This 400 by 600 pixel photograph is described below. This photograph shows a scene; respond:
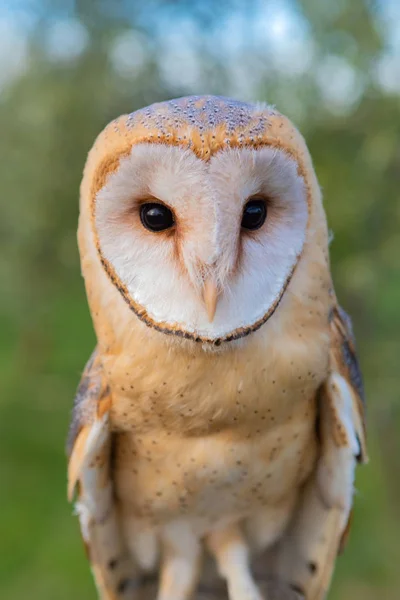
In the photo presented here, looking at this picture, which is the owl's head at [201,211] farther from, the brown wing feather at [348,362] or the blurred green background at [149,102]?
the blurred green background at [149,102]

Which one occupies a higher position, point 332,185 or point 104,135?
point 104,135

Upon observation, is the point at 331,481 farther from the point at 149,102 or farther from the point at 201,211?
the point at 149,102

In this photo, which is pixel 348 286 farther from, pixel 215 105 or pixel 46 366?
pixel 46 366

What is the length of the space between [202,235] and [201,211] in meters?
0.03

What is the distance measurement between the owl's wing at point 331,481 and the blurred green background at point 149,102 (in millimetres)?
328

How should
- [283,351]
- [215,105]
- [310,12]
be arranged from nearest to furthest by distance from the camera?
[215,105], [283,351], [310,12]

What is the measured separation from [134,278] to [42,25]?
187 centimetres

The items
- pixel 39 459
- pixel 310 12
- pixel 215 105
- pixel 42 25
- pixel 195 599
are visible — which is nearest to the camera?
pixel 215 105

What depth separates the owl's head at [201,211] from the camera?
715mm

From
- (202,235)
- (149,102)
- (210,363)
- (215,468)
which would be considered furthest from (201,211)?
(149,102)

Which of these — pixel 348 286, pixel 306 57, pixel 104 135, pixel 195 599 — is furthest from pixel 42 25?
pixel 195 599

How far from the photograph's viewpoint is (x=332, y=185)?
1.77 metres

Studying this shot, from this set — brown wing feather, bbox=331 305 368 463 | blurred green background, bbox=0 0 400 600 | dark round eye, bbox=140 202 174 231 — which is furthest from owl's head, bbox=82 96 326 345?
blurred green background, bbox=0 0 400 600

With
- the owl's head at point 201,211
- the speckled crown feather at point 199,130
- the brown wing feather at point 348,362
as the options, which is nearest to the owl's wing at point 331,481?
the brown wing feather at point 348,362
